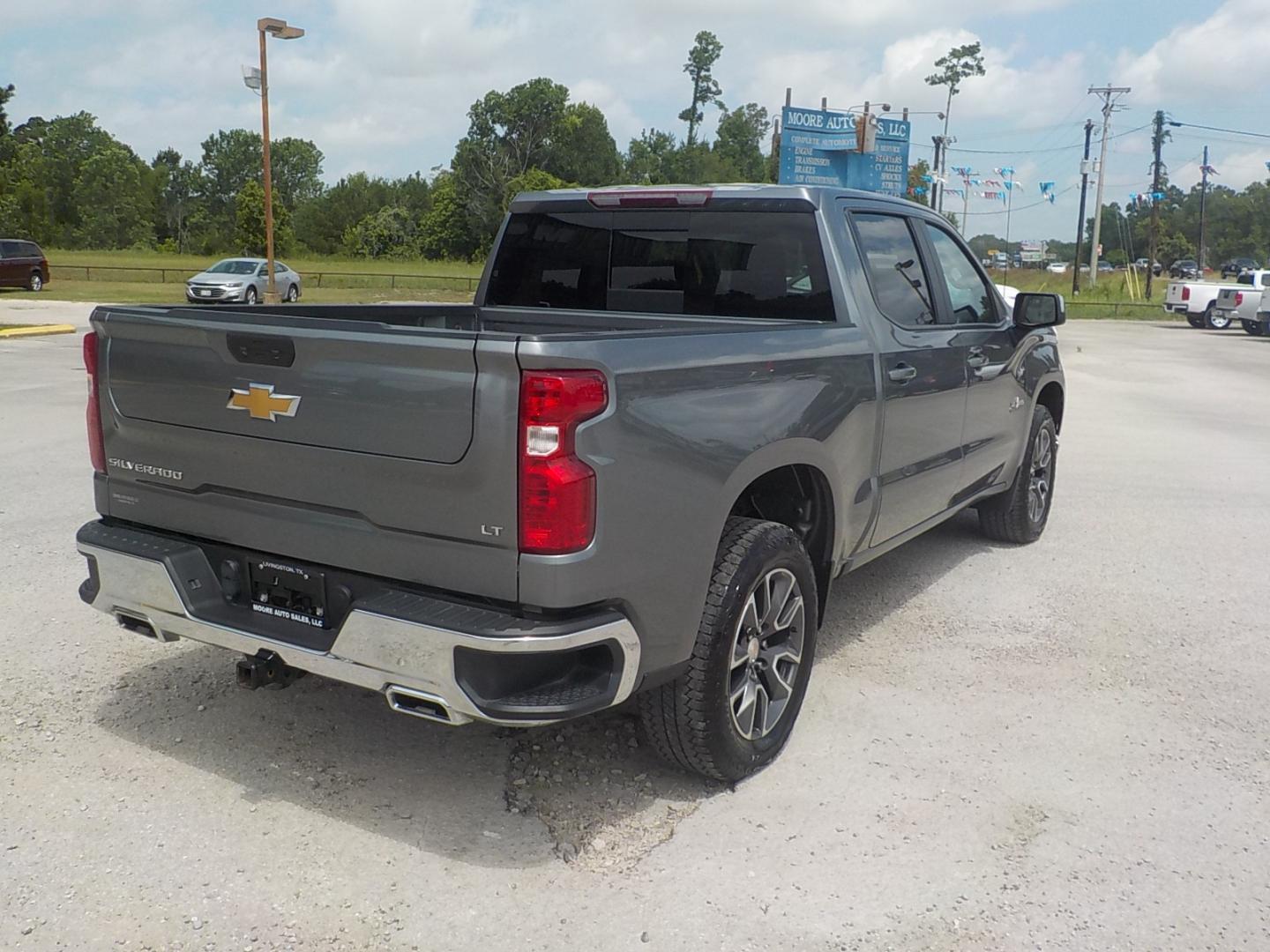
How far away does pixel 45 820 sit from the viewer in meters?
3.36

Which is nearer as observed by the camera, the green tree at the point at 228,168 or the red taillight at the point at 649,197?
the red taillight at the point at 649,197

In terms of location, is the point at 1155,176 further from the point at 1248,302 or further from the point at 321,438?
the point at 321,438

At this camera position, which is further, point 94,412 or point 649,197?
point 649,197

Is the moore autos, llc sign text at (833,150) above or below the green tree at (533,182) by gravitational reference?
below

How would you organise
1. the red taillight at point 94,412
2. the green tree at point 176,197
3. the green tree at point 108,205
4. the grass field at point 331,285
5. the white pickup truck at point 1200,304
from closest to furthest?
the red taillight at point 94,412 → the white pickup truck at point 1200,304 → the grass field at point 331,285 → the green tree at point 108,205 → the green tree at point 176,197

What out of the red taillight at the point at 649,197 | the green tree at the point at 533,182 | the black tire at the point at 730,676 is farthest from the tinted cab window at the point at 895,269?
the green tree at the point at 533,182

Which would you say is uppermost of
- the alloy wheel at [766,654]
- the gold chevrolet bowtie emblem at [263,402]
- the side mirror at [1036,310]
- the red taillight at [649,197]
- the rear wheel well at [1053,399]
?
the red taillight at [649,197]

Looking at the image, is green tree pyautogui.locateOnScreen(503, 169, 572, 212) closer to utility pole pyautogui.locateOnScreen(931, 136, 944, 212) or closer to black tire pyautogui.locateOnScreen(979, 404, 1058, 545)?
utility pole pyautogui.locateOnScreen(931, 136, 944, 212)

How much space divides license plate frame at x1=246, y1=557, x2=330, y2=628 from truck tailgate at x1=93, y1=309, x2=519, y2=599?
5 cm

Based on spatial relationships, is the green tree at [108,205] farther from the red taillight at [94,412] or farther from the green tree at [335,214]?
the red taillight at [94,412]

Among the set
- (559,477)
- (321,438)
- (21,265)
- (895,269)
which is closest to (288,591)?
(321,438)

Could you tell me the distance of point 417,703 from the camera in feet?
10.1

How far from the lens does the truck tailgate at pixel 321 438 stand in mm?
2922

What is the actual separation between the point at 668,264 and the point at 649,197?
0.92ft
